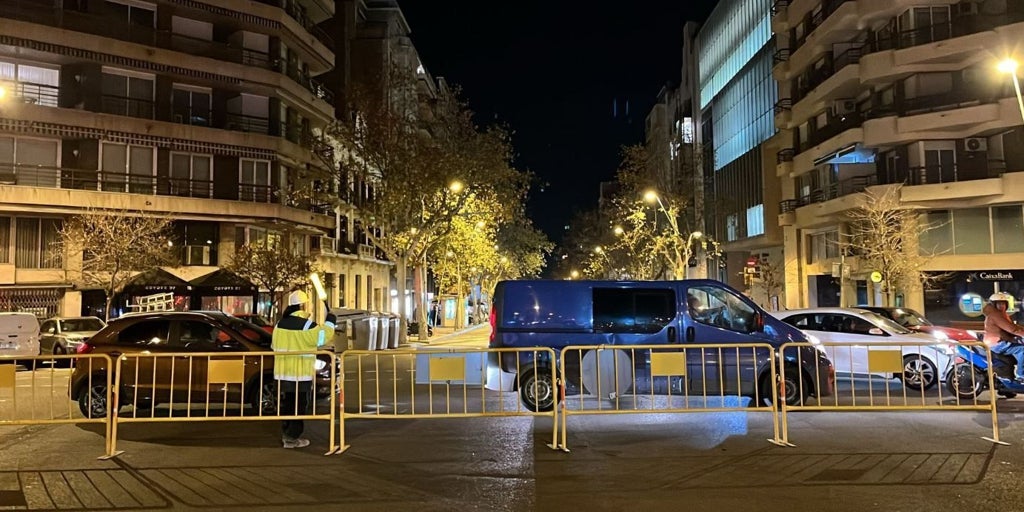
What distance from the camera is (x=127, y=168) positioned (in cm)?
2945

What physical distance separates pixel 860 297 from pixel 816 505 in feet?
110

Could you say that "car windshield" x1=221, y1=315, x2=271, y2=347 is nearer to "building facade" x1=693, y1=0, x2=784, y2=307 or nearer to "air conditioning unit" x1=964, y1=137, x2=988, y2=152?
"air conditioning unit" x1=964, y1=137, x2=988, y2=152

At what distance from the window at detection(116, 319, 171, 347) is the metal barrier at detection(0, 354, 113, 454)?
0.52 metres

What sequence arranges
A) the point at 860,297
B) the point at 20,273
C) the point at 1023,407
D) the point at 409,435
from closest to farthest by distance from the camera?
1. the point at 409,435
2. the point at 1023,407
3. the point at 20,273
4. the point at 860,297

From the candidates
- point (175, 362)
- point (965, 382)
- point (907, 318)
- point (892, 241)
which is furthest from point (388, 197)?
point (965, 382)

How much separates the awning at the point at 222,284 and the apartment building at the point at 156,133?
0.09 m

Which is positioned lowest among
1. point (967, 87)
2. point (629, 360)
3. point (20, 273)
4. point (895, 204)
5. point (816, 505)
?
point (816, 505)

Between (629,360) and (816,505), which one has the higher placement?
(629,360)

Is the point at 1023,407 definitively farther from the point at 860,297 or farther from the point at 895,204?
the point at 860,297

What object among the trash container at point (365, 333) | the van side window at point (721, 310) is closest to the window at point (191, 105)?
the trash container at point (365, 333)

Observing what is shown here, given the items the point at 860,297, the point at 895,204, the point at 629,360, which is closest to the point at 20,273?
the point at 629,360

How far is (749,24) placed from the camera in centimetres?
4938

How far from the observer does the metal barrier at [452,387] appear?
28.1ft

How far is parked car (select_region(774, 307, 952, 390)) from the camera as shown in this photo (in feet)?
42.0
